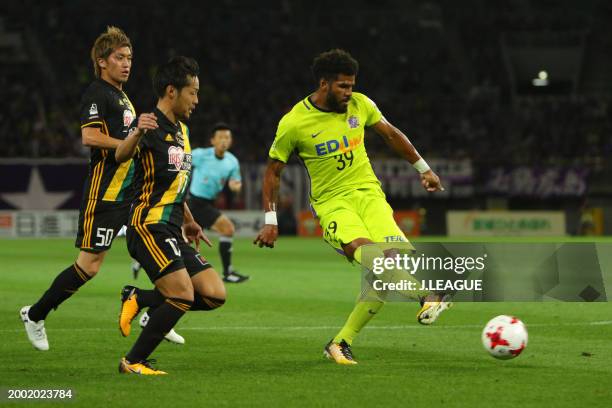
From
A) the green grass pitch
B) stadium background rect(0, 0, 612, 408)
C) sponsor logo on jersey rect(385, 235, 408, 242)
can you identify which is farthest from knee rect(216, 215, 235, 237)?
sponsor logo on jersey rect(385, 235, 408, 242)

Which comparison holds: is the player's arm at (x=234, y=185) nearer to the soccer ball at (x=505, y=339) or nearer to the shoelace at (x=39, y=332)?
the shoelace at (x=39, y=332)

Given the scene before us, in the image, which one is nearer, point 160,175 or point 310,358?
point 160,175

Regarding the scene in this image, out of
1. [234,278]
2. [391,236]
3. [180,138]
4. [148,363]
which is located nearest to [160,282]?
[148,363]

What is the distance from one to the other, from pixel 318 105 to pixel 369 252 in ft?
3.94

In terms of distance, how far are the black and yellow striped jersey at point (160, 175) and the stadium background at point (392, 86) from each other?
2766 centimetres

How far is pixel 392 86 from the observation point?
42125 mm

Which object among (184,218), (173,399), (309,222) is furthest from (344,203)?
(309,222)

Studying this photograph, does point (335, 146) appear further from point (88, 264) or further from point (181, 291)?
point (88, 264)

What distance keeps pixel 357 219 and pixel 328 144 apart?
0.60m

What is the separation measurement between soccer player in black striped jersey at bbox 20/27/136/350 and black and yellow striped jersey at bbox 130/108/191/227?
1.36m

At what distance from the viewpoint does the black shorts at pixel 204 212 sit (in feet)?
55.4

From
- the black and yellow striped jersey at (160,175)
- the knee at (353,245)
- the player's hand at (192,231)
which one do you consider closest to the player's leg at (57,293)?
the player's hand at (192,231)

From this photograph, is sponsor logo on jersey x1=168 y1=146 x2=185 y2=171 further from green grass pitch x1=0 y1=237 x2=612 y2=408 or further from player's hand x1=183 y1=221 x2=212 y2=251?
green grass pitch x1=0 y1=237 x2=612 y2=408

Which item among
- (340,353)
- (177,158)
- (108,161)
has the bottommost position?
(340,353)
